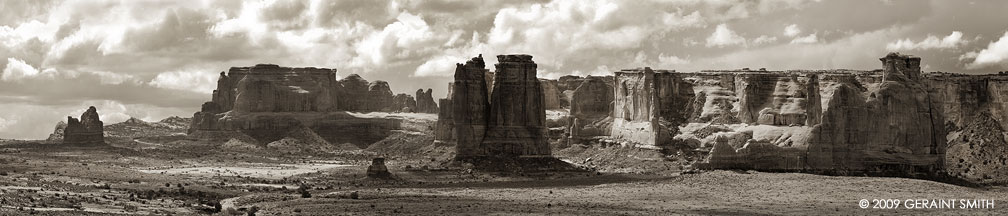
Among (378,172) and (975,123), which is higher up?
(975,123)

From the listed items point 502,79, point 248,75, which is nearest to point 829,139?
point 502,79

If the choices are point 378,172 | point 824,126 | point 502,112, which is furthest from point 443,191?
point 824,126

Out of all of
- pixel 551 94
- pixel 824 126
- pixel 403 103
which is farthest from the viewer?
pixel 403 103

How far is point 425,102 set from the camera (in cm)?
18988

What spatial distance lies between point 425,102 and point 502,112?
91.8 meters

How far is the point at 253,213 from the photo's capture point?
65.5 m

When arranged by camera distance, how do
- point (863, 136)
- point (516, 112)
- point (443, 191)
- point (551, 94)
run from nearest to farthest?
point (443, 191) → point (863, 136) → point (516, 112) → point (551, 94)

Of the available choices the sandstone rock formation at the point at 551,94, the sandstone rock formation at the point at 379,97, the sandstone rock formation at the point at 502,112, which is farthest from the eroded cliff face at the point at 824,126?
the sandstone rock formation at the point at 379,97

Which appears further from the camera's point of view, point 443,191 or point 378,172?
point 378,172

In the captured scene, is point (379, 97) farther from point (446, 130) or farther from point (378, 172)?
point (378, 172)

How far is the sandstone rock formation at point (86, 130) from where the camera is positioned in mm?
139500

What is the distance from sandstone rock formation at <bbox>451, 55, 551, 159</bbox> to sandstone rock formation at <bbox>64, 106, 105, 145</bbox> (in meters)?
54.9

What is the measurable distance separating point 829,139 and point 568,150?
1337 inches

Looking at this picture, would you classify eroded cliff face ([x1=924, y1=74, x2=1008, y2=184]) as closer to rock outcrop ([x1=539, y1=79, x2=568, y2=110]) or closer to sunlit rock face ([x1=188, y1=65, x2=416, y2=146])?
rock outcrop ([x1=539, y1=79, x2=568, y2=110])
